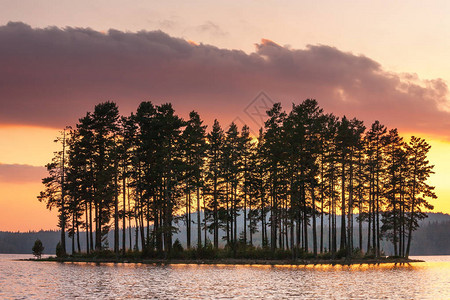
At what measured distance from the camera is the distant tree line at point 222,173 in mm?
74875

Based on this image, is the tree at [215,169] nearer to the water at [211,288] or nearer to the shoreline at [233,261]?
the shoreline at [233,261]

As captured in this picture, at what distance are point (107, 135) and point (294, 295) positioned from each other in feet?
180

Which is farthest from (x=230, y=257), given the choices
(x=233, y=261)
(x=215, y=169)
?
(x=215, y=169)

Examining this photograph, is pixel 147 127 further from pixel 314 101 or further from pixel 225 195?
pixel 314 101

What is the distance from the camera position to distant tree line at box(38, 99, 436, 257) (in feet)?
246

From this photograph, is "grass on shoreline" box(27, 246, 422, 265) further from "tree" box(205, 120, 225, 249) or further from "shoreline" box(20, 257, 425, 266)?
"tree" box(205, 120, 225, 249)

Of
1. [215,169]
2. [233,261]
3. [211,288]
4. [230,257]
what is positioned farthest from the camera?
[215,169]

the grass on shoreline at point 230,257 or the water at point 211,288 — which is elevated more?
the water at point 211,288

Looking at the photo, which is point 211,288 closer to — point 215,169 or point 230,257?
point 230,257

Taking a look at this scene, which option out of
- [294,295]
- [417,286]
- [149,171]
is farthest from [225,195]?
[294,295]

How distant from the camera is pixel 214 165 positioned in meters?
84.5

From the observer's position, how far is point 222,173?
85438mm

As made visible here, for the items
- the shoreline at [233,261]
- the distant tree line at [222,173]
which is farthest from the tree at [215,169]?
the shoreline at [233,261]

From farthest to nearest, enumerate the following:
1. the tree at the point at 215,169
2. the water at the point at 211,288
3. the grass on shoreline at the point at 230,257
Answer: the tree at the point at 215,169 < the grass on shoreline at the point at 230,257 < the water at the point at 211,288
